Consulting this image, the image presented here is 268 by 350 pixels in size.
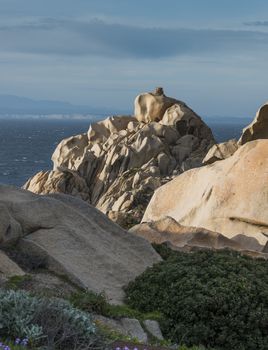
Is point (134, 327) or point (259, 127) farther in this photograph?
point (259, 127)

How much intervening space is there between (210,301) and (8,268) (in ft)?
15.7

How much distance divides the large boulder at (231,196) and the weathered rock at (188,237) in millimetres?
679

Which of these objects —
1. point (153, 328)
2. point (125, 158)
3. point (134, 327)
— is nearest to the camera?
point (134, 327)

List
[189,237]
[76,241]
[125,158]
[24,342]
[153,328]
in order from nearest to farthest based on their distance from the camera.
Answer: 1. [24,342]
2. [153,328]
3. [76,241]
4. [189,237]
5. [125,158]

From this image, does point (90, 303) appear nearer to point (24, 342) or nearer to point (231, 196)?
Result: point (24, 342)

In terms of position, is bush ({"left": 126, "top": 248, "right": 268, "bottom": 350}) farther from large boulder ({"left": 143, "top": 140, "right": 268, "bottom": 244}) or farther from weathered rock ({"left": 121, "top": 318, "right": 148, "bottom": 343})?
large boulder ({"left": 143, "top": 140, "right": 268, "bottom": 244})

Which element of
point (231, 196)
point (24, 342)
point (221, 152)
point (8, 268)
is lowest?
point (221, 152)

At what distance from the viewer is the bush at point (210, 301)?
49.8 ft

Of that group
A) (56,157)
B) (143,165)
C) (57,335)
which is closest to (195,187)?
(57,335)

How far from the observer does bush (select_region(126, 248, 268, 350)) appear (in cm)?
1516

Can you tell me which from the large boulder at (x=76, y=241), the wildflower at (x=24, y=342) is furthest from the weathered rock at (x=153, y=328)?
the wildflower at (x=24, y=342)

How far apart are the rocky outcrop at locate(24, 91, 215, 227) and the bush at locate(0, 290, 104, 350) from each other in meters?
44.8

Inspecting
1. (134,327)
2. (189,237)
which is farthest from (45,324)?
(189,237)

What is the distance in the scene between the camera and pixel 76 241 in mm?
19422
